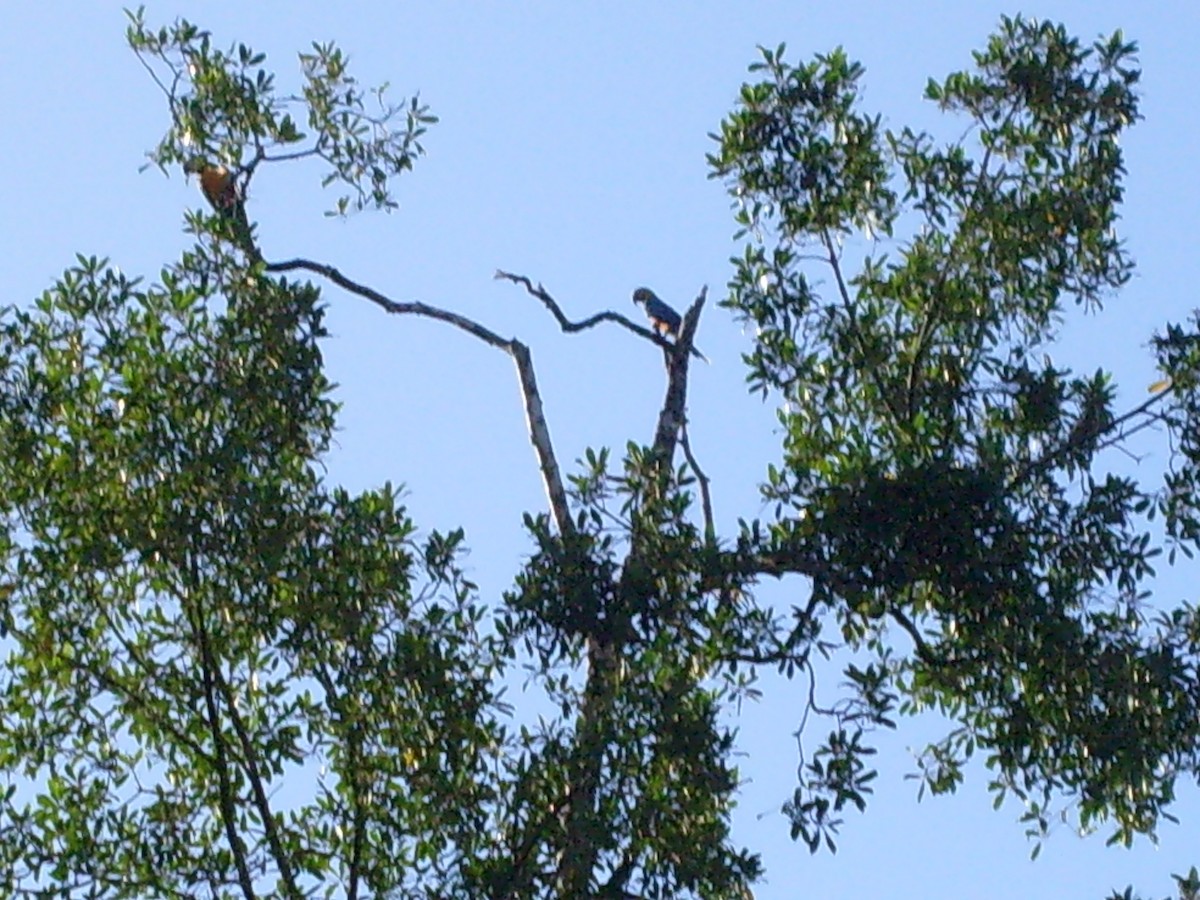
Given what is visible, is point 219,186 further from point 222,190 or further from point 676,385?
point 676,385

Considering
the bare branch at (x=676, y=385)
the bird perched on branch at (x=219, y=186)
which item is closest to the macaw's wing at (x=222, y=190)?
the bird perched on branch at (x=219, y=186)

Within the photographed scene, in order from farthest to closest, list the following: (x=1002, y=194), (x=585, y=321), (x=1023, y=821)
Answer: (x=585, y=321) → (x=1002, y=194) → (x=1023, y=821)

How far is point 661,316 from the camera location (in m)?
17.6

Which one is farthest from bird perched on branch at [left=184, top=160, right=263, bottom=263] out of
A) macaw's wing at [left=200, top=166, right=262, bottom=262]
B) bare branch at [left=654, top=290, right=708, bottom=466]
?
bare branch at [left=654, top=290, right=708, bottom=466]

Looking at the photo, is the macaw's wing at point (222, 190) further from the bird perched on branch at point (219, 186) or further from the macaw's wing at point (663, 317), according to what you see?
the macaw's wing at point (663, 317)

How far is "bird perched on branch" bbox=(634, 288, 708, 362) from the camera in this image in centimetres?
1734

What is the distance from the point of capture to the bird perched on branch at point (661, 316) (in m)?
A: 17.3

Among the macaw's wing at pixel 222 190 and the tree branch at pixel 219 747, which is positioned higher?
the macaw's wing at pixel 222 190

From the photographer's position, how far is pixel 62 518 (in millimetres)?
13562

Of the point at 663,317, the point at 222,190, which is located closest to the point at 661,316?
the point at 663,317

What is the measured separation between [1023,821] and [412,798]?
11.2 feet

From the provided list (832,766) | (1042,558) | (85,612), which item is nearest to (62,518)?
(85,612)

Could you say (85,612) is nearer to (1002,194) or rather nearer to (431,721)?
(431,721)

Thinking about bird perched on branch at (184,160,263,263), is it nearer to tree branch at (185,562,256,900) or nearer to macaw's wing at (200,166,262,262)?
macaw's wing at (200,166,262,262)
